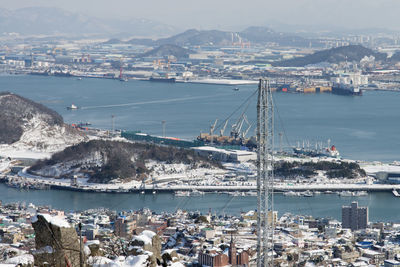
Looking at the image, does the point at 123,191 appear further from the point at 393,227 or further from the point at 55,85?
the point at 55,85

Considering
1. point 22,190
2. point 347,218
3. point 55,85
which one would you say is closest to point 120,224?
point 347,218

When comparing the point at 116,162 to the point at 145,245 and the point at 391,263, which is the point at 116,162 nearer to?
the point at 391,263

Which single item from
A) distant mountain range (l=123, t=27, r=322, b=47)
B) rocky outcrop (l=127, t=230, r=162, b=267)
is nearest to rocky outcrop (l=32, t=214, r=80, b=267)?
rocky outcrop (l=127, t=230, r=162, b=267)

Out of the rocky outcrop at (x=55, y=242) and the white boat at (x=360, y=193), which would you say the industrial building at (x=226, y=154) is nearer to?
the white boat at (x=360, y=193)

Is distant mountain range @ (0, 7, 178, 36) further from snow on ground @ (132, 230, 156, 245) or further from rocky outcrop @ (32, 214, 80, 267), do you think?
rocky outcrop @ (32, 214, 80, 267)

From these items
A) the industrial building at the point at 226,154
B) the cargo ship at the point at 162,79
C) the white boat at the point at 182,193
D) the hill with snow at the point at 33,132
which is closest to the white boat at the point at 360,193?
→ the white boat at the point at 182,193

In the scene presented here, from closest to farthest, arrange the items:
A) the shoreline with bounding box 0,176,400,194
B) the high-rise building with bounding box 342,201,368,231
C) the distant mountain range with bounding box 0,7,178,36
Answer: the high-rise building with bounding box 342,201,368,231 < the shoreline with bounding box 0,176,400,194 < the distant mountain range with bounding box 0,7,178,36
